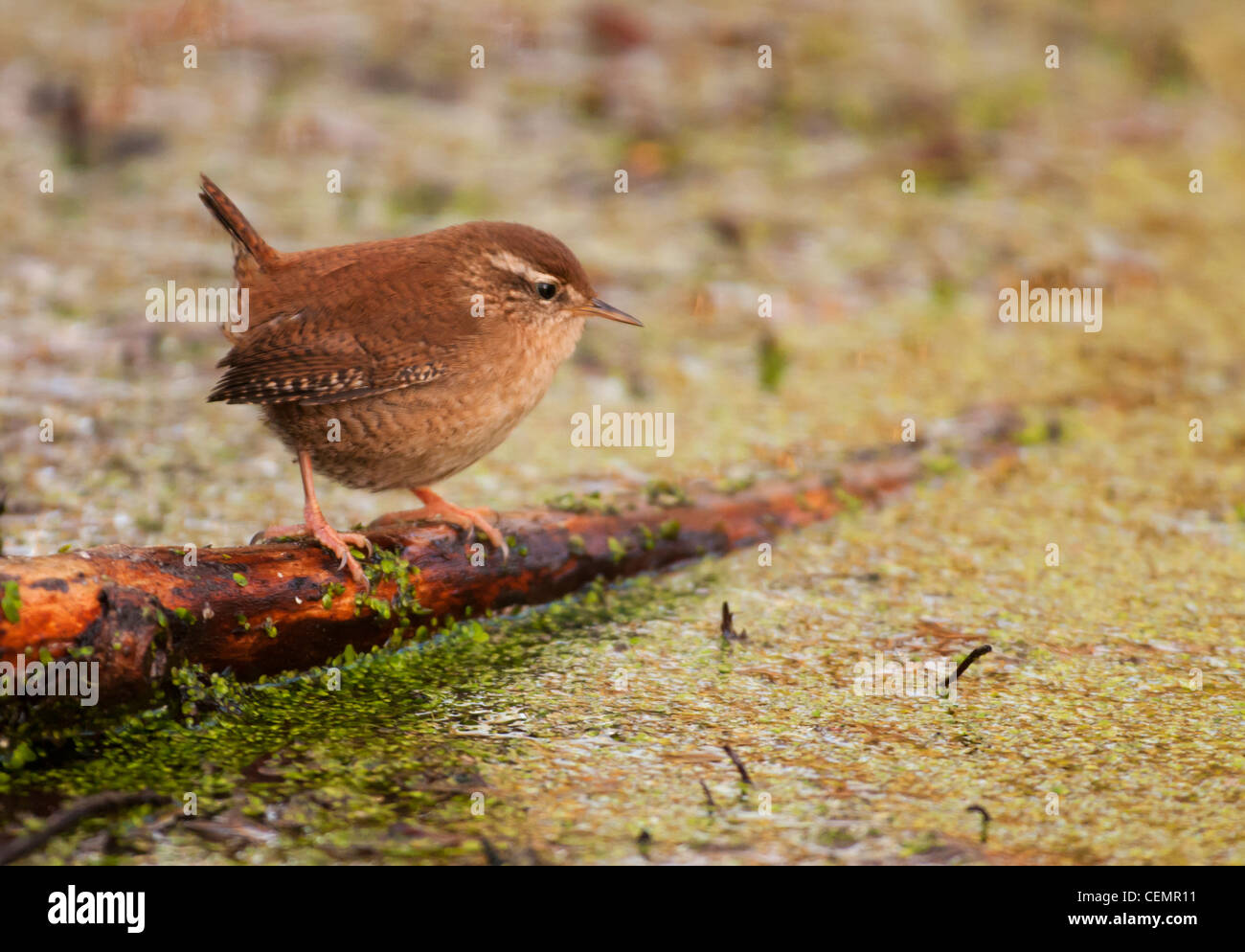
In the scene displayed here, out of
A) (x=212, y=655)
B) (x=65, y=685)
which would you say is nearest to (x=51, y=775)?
(x=65, y=685)

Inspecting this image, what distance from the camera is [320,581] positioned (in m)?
3.52

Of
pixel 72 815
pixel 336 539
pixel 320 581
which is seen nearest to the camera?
pixel 72 815

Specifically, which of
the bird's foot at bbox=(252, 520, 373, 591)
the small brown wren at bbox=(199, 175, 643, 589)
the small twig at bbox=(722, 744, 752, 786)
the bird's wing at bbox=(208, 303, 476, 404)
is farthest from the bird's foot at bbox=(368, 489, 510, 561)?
the small twig at bbox=(722, 744, 752, 786)

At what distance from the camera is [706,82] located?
10.4 m

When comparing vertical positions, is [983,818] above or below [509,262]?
below

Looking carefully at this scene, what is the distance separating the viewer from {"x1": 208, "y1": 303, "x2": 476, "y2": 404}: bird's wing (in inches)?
153

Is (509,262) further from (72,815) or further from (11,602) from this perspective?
(72,815)

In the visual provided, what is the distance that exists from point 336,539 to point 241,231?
1.11m

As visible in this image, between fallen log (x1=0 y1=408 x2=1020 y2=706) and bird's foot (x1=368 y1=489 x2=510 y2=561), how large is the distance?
1.3 inches

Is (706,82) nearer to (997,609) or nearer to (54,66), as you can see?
(54,66)

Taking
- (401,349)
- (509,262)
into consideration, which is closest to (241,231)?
(401,349)

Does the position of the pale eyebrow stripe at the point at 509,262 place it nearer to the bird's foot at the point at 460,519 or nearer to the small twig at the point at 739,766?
the bird's foot at the point at 460,519

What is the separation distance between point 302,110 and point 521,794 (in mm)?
7147

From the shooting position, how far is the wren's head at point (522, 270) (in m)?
4.15
